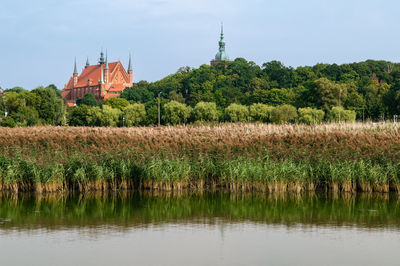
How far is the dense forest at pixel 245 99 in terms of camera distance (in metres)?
76.9

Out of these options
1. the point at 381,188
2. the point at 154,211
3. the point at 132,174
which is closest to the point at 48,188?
the point at 132,174

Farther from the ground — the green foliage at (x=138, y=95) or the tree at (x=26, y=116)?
the green foliage at (x=138, y=95)

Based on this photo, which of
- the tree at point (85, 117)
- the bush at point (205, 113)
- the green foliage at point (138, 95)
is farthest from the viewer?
the green foliage at point (138, 95)

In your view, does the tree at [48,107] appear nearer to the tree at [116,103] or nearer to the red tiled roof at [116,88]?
the tree at [116,103]

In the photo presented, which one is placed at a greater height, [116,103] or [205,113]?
[116,103]

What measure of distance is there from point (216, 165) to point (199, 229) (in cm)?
644

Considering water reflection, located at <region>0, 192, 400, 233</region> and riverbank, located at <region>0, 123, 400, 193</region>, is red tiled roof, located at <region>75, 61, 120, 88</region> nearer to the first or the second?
riverbank, located at <region>0, 123, 400, 193</region>

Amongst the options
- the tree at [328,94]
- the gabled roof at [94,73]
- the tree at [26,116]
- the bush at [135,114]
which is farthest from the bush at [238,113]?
the gabled roof at [94,73]

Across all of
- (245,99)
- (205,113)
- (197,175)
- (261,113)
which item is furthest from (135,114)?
(197,175)

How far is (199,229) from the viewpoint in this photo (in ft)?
41.0

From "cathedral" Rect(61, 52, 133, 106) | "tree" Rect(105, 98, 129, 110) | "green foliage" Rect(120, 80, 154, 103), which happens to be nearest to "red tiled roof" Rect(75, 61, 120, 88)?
"cathedral" Rect(61, 52, 133, 106)

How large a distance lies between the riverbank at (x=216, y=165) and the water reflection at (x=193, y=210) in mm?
701

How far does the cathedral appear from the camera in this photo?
584 feet

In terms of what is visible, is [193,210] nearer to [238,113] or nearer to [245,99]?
[238,113]
